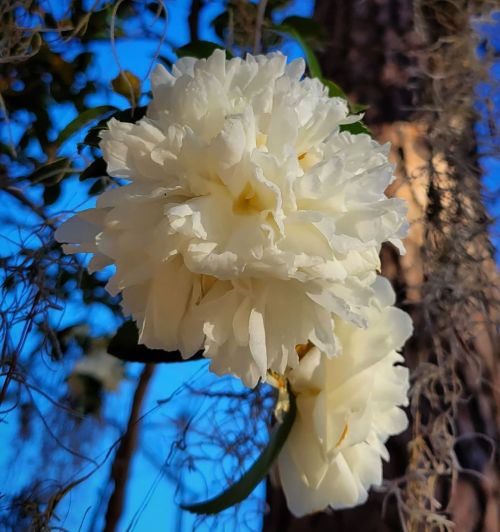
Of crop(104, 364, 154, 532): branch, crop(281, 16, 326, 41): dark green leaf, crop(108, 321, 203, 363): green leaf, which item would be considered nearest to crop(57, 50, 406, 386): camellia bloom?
crop(108, 321, 203, 363): green leaf

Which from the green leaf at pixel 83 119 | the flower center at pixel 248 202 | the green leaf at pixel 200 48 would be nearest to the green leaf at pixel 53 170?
the green leaf at pixel 83 119

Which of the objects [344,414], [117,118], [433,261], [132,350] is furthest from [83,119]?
[433,261]

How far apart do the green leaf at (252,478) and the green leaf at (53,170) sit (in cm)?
25

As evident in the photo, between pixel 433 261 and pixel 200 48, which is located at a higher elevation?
pixel 200 48

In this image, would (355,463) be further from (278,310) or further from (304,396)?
(278,310)

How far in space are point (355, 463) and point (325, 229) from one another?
193 mm

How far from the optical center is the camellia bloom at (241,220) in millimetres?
301

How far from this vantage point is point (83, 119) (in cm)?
47

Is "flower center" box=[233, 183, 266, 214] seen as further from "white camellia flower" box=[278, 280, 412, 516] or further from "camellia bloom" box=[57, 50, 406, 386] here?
"white camellia flower" box=[278, 280, 412, 516]

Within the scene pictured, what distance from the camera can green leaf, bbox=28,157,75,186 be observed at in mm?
508

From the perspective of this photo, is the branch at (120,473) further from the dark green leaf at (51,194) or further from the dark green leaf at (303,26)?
the dark green leaf at (303,26)

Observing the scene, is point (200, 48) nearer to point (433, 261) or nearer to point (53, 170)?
point (53, 170)

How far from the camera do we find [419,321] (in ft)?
2.19

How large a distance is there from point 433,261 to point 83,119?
0.40m
